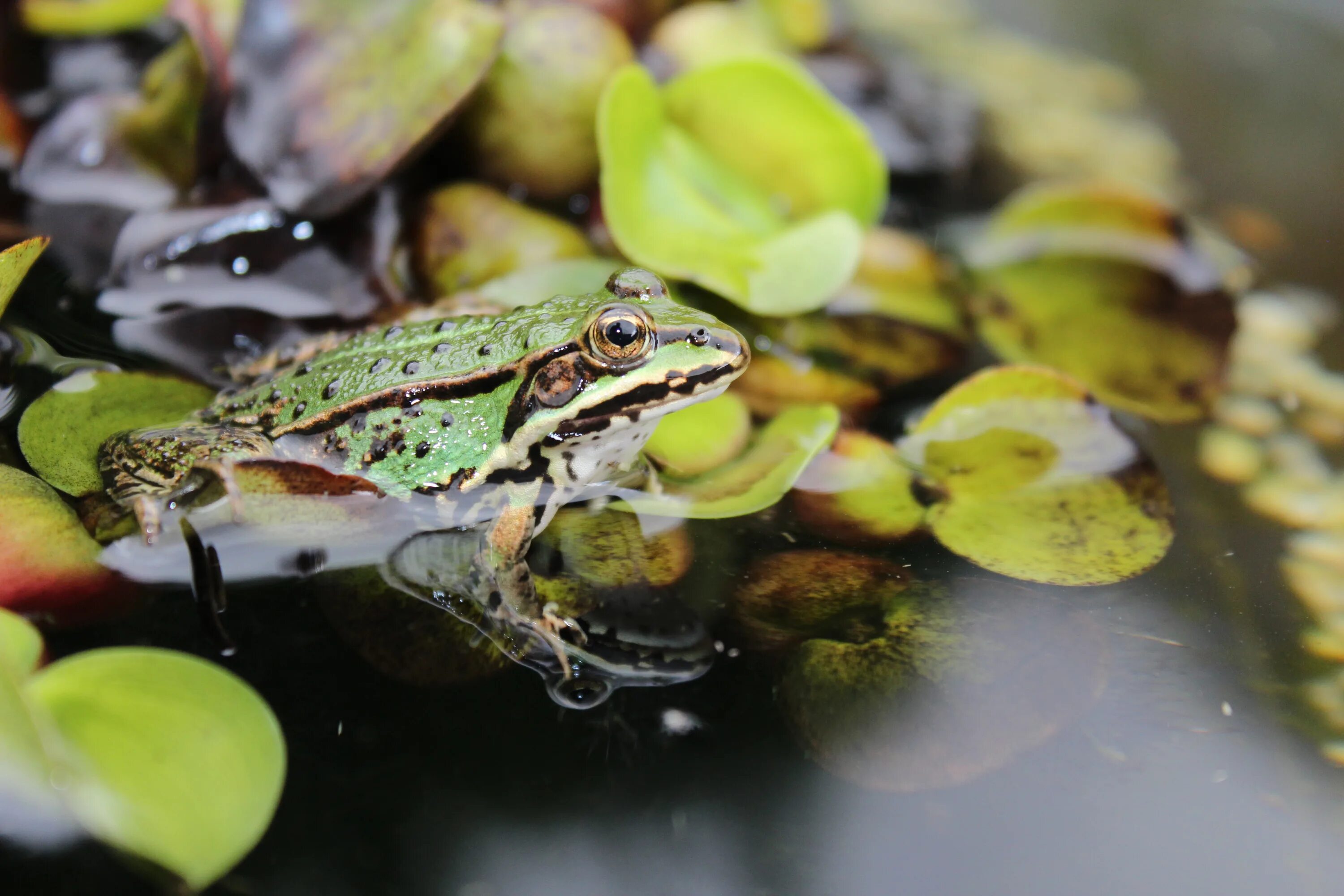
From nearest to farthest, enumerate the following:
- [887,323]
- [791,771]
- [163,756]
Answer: [163,756], [791,771], [887,323]

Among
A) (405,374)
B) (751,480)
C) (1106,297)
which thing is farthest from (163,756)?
(1106,297)

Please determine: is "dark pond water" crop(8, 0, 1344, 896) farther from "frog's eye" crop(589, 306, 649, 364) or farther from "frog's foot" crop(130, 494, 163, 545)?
"frog's eye" crop(589, 306, 649, 364)

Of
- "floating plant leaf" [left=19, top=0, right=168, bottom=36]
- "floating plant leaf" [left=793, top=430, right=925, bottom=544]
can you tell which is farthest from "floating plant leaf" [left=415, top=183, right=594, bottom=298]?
"floating plant leaf" [left=19, top=0, right=168, bottom=36]

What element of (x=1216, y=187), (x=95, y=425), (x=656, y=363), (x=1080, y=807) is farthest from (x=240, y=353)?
(x=1216, y=187)

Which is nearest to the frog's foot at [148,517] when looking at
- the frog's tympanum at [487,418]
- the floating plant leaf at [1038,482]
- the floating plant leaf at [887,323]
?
the frog's tympanum at [487,418]

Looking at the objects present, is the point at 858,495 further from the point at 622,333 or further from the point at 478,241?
the point at 478,241

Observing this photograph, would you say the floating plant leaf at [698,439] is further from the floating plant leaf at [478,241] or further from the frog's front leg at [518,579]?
the floating plant leaf at [478,241]
